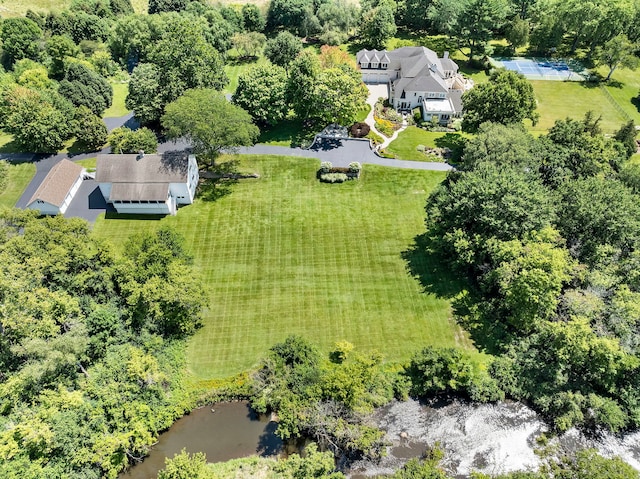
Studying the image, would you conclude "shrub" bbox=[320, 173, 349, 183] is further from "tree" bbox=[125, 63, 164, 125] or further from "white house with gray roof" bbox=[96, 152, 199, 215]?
"tree" bbox=[125, 63, 164, 125]

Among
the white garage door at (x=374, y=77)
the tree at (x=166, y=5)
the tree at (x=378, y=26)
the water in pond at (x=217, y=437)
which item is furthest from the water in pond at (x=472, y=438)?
the tree at (x=166, y=5)

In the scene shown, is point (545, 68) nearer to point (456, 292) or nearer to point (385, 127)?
point (385, 127)

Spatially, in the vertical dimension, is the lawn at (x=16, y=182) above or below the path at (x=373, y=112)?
below

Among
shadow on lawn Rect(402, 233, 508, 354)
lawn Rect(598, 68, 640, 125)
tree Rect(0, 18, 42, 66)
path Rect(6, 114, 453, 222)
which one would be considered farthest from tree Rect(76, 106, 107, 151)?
lawn Rect(598, 68, 640, 125)

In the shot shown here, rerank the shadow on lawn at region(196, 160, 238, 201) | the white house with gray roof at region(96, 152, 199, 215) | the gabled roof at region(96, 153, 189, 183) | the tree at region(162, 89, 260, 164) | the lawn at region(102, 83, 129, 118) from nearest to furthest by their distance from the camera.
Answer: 1. the white house with gray roof at region(96, 152, 199, 215)
2. the gabled roof at region(96, 153, 189, 183)
3. the tree at region(162, 89, 260, 164)
4. the shadow on lawn at region(196, 160, 238, 201)
5. the lawn at region(102, 83, 129, 118)

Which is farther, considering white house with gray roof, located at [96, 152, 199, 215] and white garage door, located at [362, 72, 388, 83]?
white garage door, located at [362, 72, 388, 83]

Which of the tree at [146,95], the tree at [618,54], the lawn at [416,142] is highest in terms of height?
the tree at [618,54]

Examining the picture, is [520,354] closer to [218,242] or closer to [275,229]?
[275,229]

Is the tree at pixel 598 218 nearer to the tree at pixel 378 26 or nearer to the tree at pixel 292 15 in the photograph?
the tree at pixel 378 26
